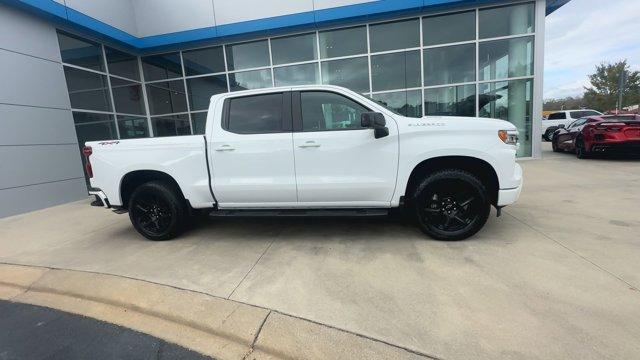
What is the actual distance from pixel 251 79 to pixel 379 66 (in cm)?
447

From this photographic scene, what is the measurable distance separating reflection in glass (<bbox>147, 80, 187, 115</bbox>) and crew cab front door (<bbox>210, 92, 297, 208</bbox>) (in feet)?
29.1

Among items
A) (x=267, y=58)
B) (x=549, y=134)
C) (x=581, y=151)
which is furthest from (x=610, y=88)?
(x=267, y=58)

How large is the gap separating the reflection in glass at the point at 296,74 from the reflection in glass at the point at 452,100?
379cm

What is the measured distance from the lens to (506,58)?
1034 cm

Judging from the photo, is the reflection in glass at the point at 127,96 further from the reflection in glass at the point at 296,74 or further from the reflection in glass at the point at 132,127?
the reflection in glass at the point at 296,74

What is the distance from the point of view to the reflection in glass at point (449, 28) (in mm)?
10164

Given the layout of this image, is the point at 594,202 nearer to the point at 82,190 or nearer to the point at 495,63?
the point at 495,63

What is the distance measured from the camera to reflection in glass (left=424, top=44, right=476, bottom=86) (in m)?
10.4

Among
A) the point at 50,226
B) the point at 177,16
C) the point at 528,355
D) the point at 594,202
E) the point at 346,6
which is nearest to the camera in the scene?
the point at 528,355

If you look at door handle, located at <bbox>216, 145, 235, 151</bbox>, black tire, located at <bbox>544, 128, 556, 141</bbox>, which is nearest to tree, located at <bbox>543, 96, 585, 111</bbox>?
black tire, located at <bbox>544, 128, 556, 141</bbox>

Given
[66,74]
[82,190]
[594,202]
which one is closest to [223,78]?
[66,74]

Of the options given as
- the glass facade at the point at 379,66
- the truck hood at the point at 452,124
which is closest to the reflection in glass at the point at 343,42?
the glass facade at the point at 379,66

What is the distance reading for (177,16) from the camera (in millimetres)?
10930

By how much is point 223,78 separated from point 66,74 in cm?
450
